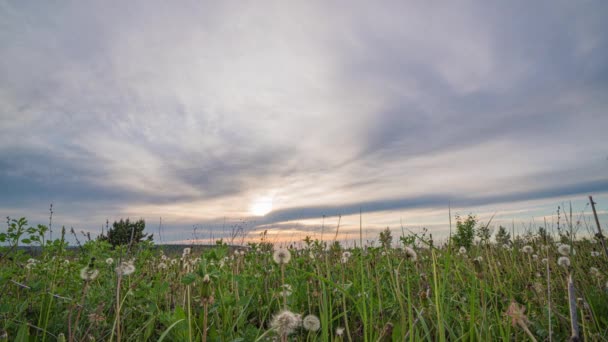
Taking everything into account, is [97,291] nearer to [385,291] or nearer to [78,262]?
[78,262]

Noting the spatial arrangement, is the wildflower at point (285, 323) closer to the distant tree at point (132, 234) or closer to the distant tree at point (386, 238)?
the distant tree at point (132, 234)

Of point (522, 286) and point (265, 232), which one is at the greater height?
point (265, 232)

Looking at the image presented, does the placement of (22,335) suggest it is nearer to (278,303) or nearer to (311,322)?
(278,303)

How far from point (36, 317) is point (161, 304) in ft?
4.00

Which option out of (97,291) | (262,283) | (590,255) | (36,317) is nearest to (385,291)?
(262,283)

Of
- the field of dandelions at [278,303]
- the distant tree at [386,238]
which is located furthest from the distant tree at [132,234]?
the distant tree at [386,238]

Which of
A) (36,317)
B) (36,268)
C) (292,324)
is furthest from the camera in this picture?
(36,268)

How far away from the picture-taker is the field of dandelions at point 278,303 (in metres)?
2.42

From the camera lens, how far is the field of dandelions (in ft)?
7.95

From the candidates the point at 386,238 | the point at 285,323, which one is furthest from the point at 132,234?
the point at 386,238

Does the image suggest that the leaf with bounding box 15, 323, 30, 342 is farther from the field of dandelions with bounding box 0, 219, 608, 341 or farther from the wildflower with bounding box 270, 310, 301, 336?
the wildflower with bounding box 270, 310, 301, 336

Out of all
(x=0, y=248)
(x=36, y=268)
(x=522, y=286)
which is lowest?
(x=522, y=286)

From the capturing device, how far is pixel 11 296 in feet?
14.2

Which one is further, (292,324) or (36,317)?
(36,317)
